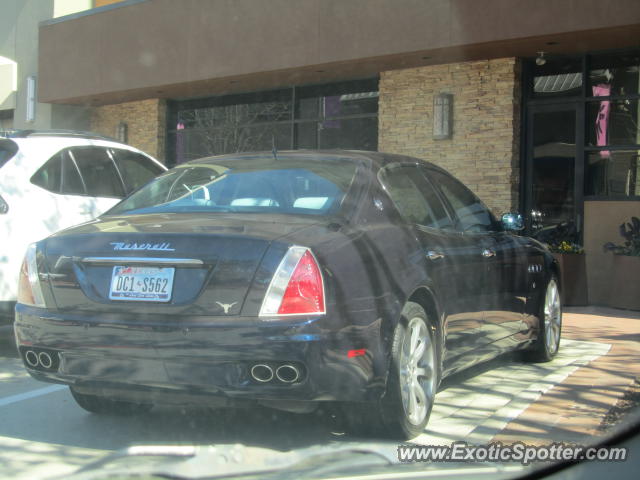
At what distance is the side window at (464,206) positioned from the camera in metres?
5.68

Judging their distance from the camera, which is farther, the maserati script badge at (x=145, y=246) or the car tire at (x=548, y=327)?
the car tire at (x=548, y=327)

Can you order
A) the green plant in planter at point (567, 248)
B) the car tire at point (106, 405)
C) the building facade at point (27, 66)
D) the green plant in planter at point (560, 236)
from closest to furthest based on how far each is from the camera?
the car tire at point (106, 405) < the green plant in planter at point (567, 248) < the green plant in planter at point (560, 236) < the building facade at point (27, 66)

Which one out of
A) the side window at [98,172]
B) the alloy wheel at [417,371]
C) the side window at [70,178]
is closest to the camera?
the alloy wheel at [417,371]

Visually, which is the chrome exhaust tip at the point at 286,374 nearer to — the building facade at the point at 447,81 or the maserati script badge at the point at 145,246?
the maserati script badge at the point at 145,246

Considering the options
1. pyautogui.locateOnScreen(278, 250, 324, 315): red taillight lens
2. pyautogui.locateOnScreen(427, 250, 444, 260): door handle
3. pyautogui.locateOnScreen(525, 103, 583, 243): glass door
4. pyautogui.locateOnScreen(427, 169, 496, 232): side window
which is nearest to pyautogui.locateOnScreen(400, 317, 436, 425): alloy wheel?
pyautogui.locateOnScreen(427, 250, 444, 260): door handle

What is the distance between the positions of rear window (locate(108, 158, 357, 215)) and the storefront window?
28.3ft

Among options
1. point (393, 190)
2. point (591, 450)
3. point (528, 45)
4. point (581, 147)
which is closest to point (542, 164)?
point (581, 147)

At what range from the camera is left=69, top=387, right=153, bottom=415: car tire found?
193 inches

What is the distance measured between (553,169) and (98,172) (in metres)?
7.24

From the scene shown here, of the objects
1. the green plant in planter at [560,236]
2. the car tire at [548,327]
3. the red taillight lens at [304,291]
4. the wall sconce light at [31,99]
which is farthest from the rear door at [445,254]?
the wall sconce light at [31,99]

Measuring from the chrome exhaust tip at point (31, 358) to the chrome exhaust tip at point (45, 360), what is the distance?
0.10ft

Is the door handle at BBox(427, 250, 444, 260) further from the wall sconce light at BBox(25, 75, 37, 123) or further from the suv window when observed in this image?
the wall sconce light at BBox(25, 75, 37, 123)

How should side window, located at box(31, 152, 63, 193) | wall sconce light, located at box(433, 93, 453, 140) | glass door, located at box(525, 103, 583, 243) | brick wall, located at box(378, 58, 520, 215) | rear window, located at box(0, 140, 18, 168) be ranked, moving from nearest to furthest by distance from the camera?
rear window, located at box(0, 140, 18, 168), side window, located at box(31, 152, 63, 193), glass door, located at box(525, 103, 583, 243), brick wall, located at box(378, 58, 520, 215), wall sconce light, located at box(433, 93, 453, 140)

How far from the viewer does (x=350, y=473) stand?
360 centimetres
